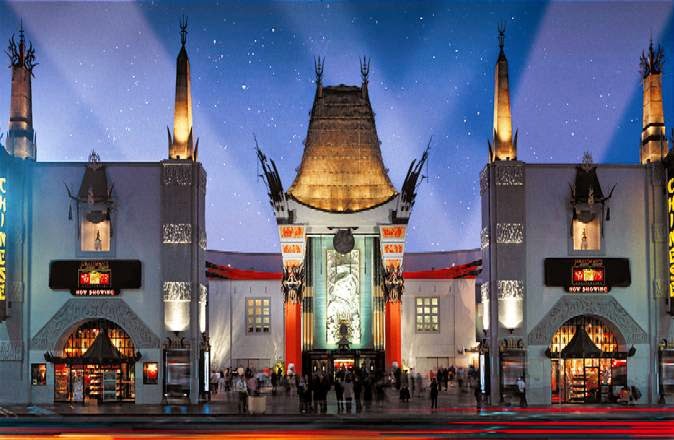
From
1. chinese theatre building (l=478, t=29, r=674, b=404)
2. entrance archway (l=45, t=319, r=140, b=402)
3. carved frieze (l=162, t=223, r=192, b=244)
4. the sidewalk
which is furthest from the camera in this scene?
carved frieze (l=162, t=223, r=192, b=244)

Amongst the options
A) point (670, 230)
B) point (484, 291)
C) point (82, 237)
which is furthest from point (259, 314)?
point (670, 230)

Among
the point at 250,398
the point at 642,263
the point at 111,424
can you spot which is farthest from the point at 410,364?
the point at 111,424

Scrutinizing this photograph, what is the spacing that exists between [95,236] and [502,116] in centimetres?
1774

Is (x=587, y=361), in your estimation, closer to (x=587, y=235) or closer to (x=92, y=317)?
(x=587, y=235)

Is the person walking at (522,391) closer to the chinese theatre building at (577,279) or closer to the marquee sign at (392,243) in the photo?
the chinese theatre building at (577,279)

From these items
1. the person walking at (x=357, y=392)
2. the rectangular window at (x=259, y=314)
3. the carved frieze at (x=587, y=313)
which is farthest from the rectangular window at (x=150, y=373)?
the rectangular window at (x=259, y=314)

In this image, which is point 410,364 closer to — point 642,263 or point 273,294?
point 273,294

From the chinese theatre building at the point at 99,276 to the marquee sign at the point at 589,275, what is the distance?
48.4 ft

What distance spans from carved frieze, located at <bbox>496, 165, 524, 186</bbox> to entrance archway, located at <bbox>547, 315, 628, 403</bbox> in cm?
628

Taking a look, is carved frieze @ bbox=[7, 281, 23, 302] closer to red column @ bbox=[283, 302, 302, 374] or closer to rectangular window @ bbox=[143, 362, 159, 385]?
rectangular window @ bbox=[143, 362, 159, 385]

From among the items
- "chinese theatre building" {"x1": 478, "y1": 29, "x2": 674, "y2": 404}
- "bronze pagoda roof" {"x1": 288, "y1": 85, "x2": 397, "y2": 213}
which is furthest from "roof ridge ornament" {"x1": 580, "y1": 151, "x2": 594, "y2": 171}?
"bronze pagoda roof" {"x1": 288, "y1": 85, "x2": 397, "y2": 213}

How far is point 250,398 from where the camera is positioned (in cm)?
4175

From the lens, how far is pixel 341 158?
6762cm

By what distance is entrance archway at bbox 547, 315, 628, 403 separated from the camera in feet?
154
